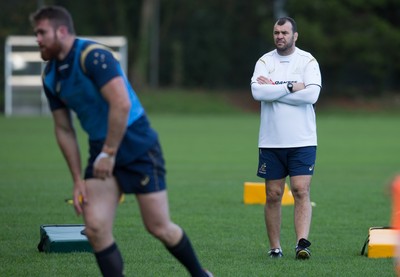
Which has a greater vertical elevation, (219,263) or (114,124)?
(114,124)

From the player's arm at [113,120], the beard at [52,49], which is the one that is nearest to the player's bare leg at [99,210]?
the player's arm at [113,120]

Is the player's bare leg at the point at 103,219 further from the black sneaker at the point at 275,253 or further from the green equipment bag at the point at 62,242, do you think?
the black sneaker at the point at 275,253

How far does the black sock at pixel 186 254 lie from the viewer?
683 cm

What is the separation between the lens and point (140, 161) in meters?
6.62

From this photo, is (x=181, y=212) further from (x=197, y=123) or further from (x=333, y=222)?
(x=197, y=123)

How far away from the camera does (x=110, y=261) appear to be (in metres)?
6.58

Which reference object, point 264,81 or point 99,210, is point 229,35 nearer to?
point 264,81

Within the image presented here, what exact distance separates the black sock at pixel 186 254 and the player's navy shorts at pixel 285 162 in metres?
2.41

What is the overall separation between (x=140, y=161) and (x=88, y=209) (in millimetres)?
496

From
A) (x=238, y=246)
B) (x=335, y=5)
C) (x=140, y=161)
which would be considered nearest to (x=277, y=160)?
(x=238, y=246)

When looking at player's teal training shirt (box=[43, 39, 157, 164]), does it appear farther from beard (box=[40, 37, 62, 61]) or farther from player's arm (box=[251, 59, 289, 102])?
player's arm (box=[251, 59, 289, 102])

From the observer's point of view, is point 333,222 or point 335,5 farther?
point 335,5

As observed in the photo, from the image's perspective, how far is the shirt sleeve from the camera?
6379 millimetres

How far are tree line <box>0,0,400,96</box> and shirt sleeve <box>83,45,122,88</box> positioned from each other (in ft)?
144
